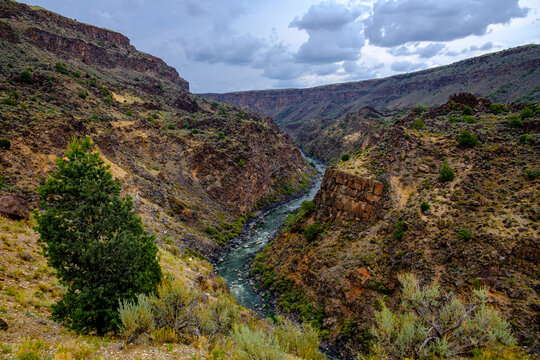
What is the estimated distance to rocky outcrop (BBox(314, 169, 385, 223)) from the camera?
3409cm

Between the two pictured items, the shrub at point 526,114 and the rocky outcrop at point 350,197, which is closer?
the shrub at point 526,114

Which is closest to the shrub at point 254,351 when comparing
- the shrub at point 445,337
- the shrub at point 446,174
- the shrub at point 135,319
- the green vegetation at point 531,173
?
the shrub at point 135,319

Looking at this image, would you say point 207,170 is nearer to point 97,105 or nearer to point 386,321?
point 97,105

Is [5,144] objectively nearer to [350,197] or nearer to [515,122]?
[350,197]

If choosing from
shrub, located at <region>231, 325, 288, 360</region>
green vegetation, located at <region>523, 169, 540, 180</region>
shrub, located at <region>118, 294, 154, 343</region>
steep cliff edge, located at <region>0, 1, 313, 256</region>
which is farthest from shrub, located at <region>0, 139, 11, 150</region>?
green vegetation, located at <region>523, 169, 540, 180</region>

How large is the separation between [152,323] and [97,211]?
18.0 ft

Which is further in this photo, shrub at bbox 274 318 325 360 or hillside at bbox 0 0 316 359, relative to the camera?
shrub at bbox 274 318 325 360

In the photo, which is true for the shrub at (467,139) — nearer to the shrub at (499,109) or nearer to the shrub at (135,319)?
the shrub at (499,109)

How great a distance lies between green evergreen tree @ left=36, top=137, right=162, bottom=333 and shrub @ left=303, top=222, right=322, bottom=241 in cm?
2714

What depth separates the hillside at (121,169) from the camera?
1170cm

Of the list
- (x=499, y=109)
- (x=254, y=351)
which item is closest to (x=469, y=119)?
(x=499, y=109)

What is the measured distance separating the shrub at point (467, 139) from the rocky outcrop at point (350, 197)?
11171mm

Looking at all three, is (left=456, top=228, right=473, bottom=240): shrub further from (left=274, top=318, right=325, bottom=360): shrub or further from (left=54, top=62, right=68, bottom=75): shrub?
(left=54, top=62, right=68, bottom=75): shrub

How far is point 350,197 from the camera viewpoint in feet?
118
